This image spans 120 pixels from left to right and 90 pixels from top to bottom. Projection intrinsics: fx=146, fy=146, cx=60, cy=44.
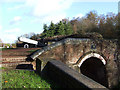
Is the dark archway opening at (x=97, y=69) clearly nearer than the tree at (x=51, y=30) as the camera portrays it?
Yes

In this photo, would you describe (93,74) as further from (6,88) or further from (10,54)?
(6,88)

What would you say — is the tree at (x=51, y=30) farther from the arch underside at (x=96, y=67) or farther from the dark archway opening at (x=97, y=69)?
the dark archway opening at (x=97, y=69)

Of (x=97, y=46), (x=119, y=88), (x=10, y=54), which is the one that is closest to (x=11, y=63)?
(x=10, y=54)

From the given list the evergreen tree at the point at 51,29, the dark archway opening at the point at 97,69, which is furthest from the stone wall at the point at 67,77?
the evergreen tree at the point at 51,29

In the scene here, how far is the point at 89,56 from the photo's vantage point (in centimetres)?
859

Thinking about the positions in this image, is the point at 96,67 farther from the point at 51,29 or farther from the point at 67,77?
the point at 51,29

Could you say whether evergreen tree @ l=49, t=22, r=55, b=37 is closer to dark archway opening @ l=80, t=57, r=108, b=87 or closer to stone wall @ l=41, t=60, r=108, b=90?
dark archway opening @ l=80, t=57, r=108, b=87

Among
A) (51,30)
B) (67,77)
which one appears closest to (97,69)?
(67,77)

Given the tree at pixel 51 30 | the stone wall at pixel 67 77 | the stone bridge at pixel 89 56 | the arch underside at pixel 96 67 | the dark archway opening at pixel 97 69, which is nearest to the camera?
the stone wall at pixel 67 77

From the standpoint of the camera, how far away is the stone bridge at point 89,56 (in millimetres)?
7109

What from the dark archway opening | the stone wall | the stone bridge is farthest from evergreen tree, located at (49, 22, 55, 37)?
the stone wall

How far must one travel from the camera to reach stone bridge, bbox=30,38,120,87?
711 cm

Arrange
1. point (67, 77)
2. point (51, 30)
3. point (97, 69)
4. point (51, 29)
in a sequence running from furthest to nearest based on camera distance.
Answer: point (51, 29) → point (51, 30) → point (97, 69) → point (67, 77)

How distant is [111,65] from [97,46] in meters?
1.93
